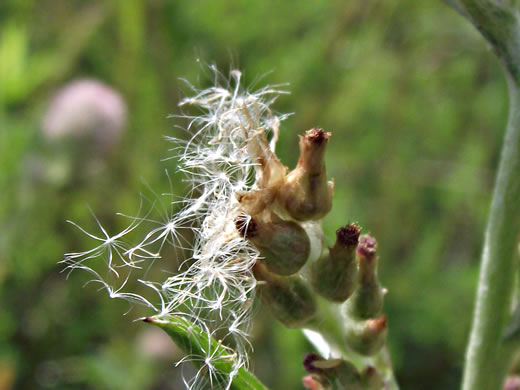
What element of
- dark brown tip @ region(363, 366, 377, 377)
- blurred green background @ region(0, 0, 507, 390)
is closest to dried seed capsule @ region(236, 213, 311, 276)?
dark brown tip @ region(363, 366, 377, 377)

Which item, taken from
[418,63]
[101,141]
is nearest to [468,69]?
[418,63]

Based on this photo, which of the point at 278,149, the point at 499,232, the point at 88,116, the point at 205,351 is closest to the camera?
the point at 205,351

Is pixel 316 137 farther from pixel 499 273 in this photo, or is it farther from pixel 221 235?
pixel 499 273

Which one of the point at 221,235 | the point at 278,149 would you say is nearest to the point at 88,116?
the point at 278,149

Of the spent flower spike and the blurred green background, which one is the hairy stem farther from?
the blurred green background

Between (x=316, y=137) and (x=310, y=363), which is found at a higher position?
(x=316, y=137)

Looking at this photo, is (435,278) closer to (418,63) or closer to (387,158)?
(387,158)
